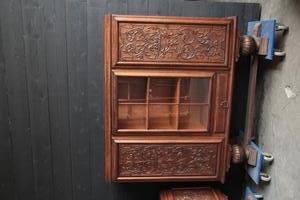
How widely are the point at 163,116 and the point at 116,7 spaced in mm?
662

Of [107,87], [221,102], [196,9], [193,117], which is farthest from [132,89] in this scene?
[196,9]

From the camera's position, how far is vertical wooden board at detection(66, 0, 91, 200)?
5.33 ft

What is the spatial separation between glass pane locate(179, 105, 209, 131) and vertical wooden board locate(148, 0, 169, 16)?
55 centimetres

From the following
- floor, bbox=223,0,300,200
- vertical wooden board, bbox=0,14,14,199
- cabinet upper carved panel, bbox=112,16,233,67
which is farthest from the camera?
vertical wooden board, bbox=0,14,14,199

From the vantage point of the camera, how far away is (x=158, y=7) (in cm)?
167

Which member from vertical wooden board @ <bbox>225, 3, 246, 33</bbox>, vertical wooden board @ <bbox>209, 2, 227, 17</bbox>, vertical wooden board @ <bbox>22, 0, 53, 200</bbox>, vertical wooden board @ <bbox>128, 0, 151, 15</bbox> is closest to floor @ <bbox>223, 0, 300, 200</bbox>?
vertical wooden board @ <bbox>225, 3, 246, 33</bbox>

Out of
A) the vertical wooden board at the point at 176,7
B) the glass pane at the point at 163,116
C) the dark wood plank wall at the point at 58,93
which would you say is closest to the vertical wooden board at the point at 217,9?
the dark wood plank wall at the point at 58,93

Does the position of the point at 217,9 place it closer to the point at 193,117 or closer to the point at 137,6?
the point at 137,6

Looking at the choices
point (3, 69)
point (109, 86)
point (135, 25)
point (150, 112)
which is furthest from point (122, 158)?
point (3, 69)

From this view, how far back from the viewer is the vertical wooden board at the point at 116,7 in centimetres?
163

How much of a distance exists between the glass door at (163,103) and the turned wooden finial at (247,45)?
25 centimetres

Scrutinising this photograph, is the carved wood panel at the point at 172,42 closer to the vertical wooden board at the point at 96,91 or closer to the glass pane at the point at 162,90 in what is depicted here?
the glass pane at the point at 162,90

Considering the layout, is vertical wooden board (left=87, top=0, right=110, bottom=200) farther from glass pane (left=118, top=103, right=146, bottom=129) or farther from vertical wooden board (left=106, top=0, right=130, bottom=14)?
glass pane (left=118, top=103, right=146, bottom=129)

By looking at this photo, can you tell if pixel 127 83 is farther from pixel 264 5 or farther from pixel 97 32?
pixel 264 5
